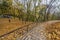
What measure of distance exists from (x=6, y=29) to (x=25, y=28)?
303mm

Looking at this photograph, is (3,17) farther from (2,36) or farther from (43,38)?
→ (43,38)

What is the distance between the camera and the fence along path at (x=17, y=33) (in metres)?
2.44

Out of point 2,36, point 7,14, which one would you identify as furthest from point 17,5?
point 2,36

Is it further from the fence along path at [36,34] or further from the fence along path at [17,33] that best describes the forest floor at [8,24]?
the fence along path at [36,34]

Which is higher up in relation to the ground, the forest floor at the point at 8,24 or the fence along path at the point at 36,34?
the forest floor at the point at 8,24

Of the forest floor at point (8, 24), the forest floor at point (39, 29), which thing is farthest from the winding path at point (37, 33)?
the forest floor at point (8, 24)

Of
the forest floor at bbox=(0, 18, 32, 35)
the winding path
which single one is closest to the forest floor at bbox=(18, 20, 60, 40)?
the winding path

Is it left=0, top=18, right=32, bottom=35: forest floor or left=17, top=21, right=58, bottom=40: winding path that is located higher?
left=0, top=18, right=32, bottom=35: forest floor

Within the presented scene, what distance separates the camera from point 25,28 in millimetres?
2625

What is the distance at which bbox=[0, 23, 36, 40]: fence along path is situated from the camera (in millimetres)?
2442

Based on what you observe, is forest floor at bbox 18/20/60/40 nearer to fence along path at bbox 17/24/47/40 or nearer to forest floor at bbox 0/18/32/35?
fence along path at bbox 17/24/47/40

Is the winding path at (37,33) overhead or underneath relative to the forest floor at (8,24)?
underneath

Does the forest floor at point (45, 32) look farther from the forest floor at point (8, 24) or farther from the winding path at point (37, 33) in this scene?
the forest floor at point (8, 24)

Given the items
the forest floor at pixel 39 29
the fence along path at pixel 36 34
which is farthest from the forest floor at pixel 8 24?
the fence along path at pixel 36 34
